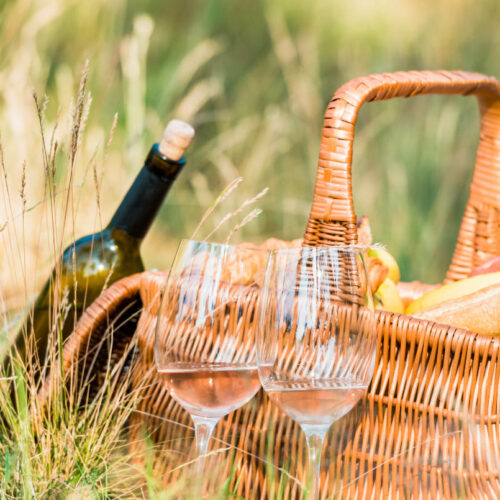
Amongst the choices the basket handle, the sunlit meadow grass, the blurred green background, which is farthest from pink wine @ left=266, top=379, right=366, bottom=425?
the blurred green background

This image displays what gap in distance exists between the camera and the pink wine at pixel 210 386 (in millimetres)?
728

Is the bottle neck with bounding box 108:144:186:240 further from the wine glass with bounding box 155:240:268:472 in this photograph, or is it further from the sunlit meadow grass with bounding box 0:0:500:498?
the sunlit meadow grass with bounding box 0:0:500:498

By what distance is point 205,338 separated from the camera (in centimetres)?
77

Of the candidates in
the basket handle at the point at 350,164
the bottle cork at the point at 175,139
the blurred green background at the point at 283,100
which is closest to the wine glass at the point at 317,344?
the basket handle at the point at 350,164

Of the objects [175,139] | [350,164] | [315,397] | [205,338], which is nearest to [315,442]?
[315,397]

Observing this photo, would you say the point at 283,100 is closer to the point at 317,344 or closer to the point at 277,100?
the point at 277,100

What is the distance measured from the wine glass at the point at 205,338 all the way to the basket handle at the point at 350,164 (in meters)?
0.15

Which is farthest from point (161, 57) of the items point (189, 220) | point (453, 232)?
point (453, 232)

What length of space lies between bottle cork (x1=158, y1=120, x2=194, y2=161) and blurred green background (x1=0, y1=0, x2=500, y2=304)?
986 mm

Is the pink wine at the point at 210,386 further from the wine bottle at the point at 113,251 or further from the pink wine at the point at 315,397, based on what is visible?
the wine bottle at the point at 113,251

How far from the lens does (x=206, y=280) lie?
774 mm

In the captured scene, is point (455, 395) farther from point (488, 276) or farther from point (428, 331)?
point (488, 276)

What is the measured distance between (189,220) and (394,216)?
2.50 ft

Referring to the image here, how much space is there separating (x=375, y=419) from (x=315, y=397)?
6.7 inches
